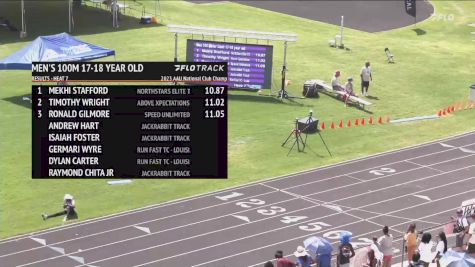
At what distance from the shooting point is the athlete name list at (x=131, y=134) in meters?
21.5

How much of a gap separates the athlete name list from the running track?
318 inches

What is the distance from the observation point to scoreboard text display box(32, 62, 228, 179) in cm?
2150

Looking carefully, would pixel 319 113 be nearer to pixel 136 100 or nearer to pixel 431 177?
pixel 431 177

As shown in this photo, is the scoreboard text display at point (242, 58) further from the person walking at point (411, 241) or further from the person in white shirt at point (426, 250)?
the person in white shirt at point (426, 250)

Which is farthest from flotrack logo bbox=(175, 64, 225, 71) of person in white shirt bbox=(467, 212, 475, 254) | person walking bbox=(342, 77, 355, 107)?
person walking bbox=(342, 77, 355, 107)

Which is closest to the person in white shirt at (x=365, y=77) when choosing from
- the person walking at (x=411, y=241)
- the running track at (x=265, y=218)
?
the running track at (x=265, y=218)

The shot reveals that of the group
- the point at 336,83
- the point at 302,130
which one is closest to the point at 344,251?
the point at 302,130

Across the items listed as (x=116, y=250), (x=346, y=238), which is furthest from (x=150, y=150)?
(x=116, y=250)

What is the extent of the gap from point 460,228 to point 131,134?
1155 cm

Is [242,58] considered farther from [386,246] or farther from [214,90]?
[214,90]

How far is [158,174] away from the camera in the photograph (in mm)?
21500

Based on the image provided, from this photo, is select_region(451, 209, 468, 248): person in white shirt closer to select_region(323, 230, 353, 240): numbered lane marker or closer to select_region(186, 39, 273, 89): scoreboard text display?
select_region(323, 230, 353, 240): numbered lane marker

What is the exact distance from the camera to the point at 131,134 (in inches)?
852

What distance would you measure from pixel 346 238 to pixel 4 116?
19.8 m
